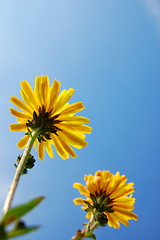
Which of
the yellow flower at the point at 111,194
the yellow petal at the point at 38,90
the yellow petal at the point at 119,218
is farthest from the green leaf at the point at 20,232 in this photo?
the yellow petal at the point at 38,90

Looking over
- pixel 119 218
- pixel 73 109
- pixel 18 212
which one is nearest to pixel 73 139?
pixel 73 109

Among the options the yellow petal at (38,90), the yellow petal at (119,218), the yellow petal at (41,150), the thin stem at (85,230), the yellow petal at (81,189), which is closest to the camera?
the thin stem at (85,230)

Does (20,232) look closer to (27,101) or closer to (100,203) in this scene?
(100,203)

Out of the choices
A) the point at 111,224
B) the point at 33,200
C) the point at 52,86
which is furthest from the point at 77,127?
the point at 33,200

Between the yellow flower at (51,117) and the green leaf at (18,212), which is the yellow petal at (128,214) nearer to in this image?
the yellow flower at (51,117)

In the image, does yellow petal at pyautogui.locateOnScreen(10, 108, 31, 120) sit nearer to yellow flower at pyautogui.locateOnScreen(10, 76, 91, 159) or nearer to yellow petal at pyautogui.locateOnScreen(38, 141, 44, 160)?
yellow flower at pyautogui.locateOnScreen(10, 76, 91, 159)

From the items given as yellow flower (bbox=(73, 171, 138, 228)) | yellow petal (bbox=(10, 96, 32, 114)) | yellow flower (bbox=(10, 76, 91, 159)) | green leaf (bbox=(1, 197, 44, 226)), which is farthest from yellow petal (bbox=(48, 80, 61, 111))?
green leaf (bbox=(1, 197, 44, 226))
